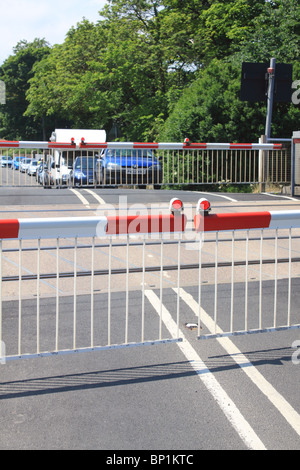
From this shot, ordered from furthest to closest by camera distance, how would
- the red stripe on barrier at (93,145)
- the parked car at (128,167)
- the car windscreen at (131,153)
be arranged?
the parked car at (128,167)
the car windscreen at (131,153)
the red stripe on barrier at (93,145)

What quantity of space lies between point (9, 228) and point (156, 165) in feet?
40.8

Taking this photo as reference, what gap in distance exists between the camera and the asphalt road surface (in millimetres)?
3654

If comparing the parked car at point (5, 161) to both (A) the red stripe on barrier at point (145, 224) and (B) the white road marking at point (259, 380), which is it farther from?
(A) the red stripe on barrier at point (145, 224)

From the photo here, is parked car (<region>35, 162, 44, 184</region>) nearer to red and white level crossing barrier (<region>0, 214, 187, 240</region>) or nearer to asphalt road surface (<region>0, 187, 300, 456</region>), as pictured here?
asphalt road surface (<region>0, 187, 300, 456</region>)

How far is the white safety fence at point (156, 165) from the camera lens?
50.9ft

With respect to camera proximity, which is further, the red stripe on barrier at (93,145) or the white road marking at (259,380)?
the red stripe on barrier at (93,145)

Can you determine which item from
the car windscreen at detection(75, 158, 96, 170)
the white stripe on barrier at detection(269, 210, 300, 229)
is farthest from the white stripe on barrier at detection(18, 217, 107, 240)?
the car windscreen at detection(75, 158, 96, 170)

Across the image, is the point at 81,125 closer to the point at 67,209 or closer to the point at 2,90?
the point at 2,90

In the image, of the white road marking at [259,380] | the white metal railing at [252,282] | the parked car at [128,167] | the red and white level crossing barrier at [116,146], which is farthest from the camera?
the parked car at [128,167]

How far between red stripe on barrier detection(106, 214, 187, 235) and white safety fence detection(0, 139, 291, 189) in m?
10.3

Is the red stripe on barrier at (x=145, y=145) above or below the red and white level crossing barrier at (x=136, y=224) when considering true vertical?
above

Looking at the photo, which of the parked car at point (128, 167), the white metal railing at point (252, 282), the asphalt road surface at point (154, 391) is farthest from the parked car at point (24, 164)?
the asphalt road surface at point (154, 391)

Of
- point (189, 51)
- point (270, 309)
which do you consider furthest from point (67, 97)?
point (270, 309)

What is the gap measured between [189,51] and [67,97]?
39.2 feet
